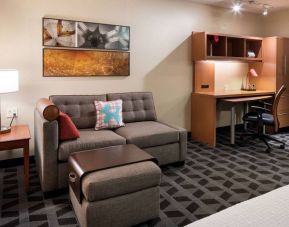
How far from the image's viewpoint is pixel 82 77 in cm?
349

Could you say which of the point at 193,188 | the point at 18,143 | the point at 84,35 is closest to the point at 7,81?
the point at 18,143

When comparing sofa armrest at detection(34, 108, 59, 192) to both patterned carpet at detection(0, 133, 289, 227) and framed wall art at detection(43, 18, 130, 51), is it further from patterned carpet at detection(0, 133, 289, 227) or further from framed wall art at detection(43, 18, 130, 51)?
framed wall art at detection(43, 18, 130, 51)

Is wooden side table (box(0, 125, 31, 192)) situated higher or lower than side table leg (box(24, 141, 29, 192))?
higher

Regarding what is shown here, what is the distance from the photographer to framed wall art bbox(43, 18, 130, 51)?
3207 mm

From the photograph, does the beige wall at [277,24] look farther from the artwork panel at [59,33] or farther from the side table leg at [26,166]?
the side table leg at [26,166]

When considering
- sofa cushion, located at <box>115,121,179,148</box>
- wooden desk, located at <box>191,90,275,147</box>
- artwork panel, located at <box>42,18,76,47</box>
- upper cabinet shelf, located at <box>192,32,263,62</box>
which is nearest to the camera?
sofa cushion, located at <box>115,121,179,148</box>

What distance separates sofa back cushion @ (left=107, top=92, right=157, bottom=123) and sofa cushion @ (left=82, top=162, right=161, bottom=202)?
1567mm

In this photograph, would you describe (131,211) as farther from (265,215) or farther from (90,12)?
(90,12)

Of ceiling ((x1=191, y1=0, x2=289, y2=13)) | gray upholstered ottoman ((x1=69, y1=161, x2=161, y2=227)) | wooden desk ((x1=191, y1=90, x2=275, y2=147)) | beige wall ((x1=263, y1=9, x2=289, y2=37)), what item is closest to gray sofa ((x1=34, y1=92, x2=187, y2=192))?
gray upholstered ottoman ((x1=69, y1=161, x2=161, y2=227))

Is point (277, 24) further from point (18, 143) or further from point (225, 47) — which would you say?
point (18, 143)

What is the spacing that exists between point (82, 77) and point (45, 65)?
494 mm

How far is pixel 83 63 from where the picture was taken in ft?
11.3

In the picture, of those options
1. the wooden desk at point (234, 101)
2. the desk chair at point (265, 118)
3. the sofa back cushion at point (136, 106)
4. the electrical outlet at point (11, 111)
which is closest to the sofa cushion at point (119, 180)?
the sofa back cushion at point (136, 106)

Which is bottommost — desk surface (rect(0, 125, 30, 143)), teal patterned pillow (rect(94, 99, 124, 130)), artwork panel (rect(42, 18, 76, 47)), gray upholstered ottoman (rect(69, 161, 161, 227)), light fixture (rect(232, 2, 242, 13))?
gray upholstered ottoman (rect(69, 161, 161, 227))
